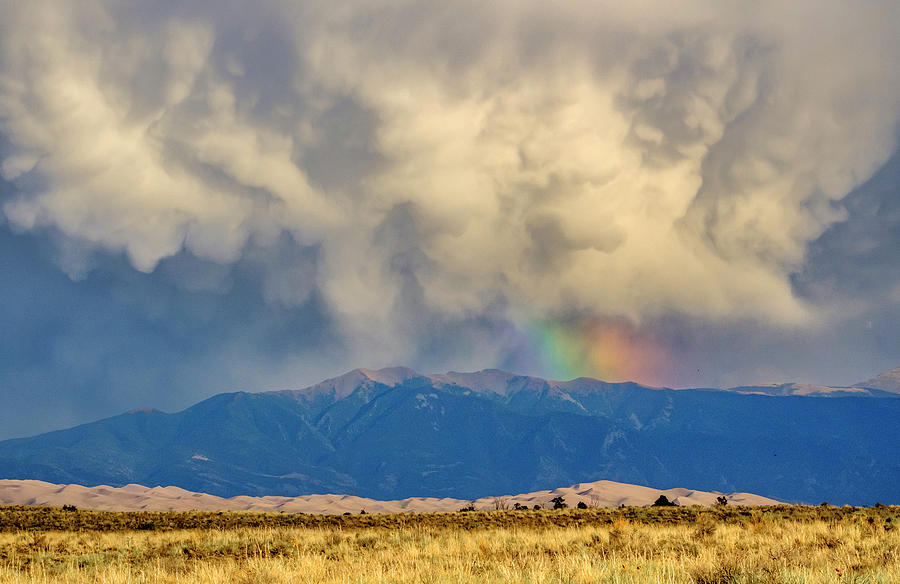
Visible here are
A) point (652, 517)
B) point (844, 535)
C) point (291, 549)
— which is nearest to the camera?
point (844, 535)

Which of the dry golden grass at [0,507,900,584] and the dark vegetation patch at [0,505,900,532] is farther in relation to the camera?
the dark vegetation patch at [0,505,900,532]

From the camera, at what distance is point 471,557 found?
17.1 meters

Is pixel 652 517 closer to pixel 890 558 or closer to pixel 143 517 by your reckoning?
pixel 890 558

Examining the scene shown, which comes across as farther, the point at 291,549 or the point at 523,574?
the point at 291,549

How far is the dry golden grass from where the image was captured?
1202 centimetres

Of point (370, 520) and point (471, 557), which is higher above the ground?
point (370, 520)

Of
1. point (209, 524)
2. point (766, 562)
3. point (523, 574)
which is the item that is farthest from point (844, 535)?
point (209, 524)

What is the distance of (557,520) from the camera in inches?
1510

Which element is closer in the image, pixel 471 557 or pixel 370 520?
pixel 471 557

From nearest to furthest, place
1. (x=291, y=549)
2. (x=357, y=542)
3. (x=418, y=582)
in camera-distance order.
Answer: (x=418, y=582)
(x=291, y=549)
(x=357, y=542)

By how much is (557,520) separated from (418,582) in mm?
28770

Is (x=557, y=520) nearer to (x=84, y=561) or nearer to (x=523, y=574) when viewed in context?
(x=84, y=561)

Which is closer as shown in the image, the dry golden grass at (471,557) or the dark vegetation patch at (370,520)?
the dry golden grass at (471,557)

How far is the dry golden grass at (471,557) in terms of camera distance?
1202 centimetres
